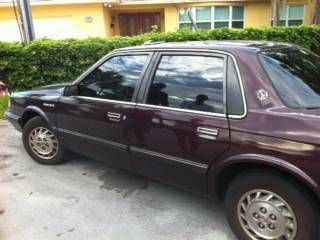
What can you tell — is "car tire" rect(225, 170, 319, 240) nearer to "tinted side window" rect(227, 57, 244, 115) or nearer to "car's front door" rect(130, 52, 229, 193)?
"car's front door" rect(130, 52, 229, 193)

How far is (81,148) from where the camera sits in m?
4.59

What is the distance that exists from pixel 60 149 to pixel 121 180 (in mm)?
958

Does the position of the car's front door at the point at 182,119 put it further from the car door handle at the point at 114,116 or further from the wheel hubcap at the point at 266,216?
the wheel hubcap at the point at 266,216

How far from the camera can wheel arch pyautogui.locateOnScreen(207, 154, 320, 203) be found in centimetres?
271

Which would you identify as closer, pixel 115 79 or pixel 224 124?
pixel 224 124

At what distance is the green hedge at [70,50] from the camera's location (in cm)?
878

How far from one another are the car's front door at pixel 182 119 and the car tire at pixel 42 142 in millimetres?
1558

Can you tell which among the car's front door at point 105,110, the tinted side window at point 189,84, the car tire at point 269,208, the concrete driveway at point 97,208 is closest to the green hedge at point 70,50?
the concrete driveway at point 97,208

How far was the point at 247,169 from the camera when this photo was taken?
10.1 feet

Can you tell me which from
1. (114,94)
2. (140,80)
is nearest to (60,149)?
(114,94)

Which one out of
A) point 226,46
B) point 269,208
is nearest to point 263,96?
point 226,46

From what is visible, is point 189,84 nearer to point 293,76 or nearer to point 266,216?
point 293,76

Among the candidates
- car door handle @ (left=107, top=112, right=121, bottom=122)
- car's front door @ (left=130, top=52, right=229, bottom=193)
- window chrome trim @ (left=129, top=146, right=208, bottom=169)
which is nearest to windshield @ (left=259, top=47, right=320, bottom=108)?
car's front door @ (left=130, top=52, right=229, bottom=193)

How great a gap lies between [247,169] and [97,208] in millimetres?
1717
